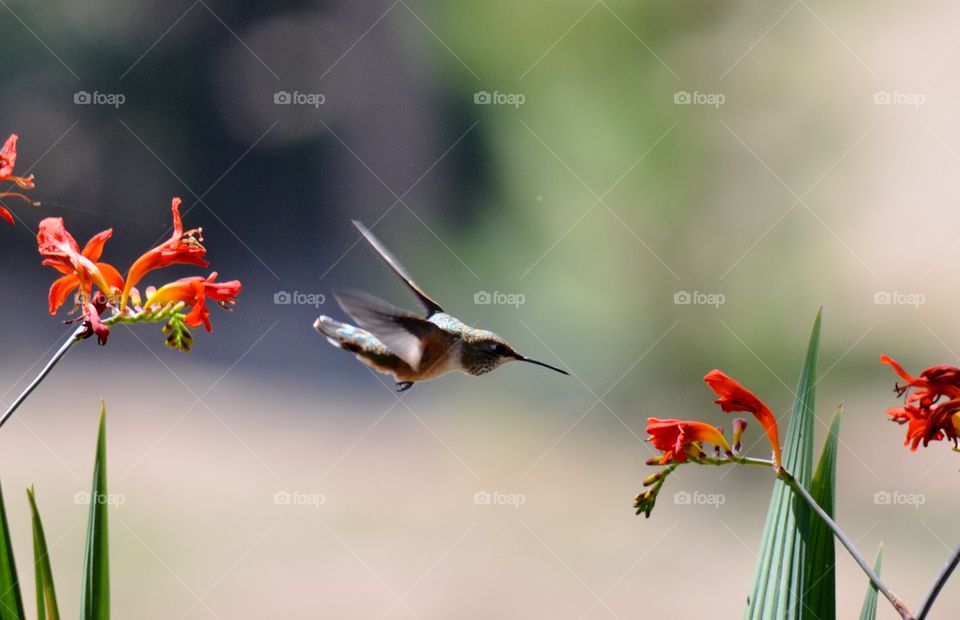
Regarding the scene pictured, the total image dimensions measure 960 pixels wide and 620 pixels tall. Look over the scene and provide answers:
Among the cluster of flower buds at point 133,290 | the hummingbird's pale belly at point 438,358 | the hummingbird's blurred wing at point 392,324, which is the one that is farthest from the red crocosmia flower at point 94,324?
the hummingbird's pale belly at point 438,358

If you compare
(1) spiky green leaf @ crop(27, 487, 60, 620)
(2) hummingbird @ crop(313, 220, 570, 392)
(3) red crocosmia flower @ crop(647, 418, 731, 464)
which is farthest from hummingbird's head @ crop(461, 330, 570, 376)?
(1) spiky green leaf @ crop(27, 487, 60, 620)

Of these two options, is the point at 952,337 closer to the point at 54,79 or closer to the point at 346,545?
the point at 346,545

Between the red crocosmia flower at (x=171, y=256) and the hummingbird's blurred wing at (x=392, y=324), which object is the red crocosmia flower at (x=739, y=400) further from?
the red crocosmia flower at (x=171, y=256)

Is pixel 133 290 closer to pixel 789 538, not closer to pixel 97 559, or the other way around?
pixel 97 559

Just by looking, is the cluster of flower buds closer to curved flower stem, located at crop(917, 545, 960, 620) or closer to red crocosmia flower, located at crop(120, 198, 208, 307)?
red crocosmia flower, located at crop(120, 198, 208, 307)

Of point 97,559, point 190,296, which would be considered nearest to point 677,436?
point 190,296

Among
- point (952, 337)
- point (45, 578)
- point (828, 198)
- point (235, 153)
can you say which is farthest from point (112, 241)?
point (45, 578)
